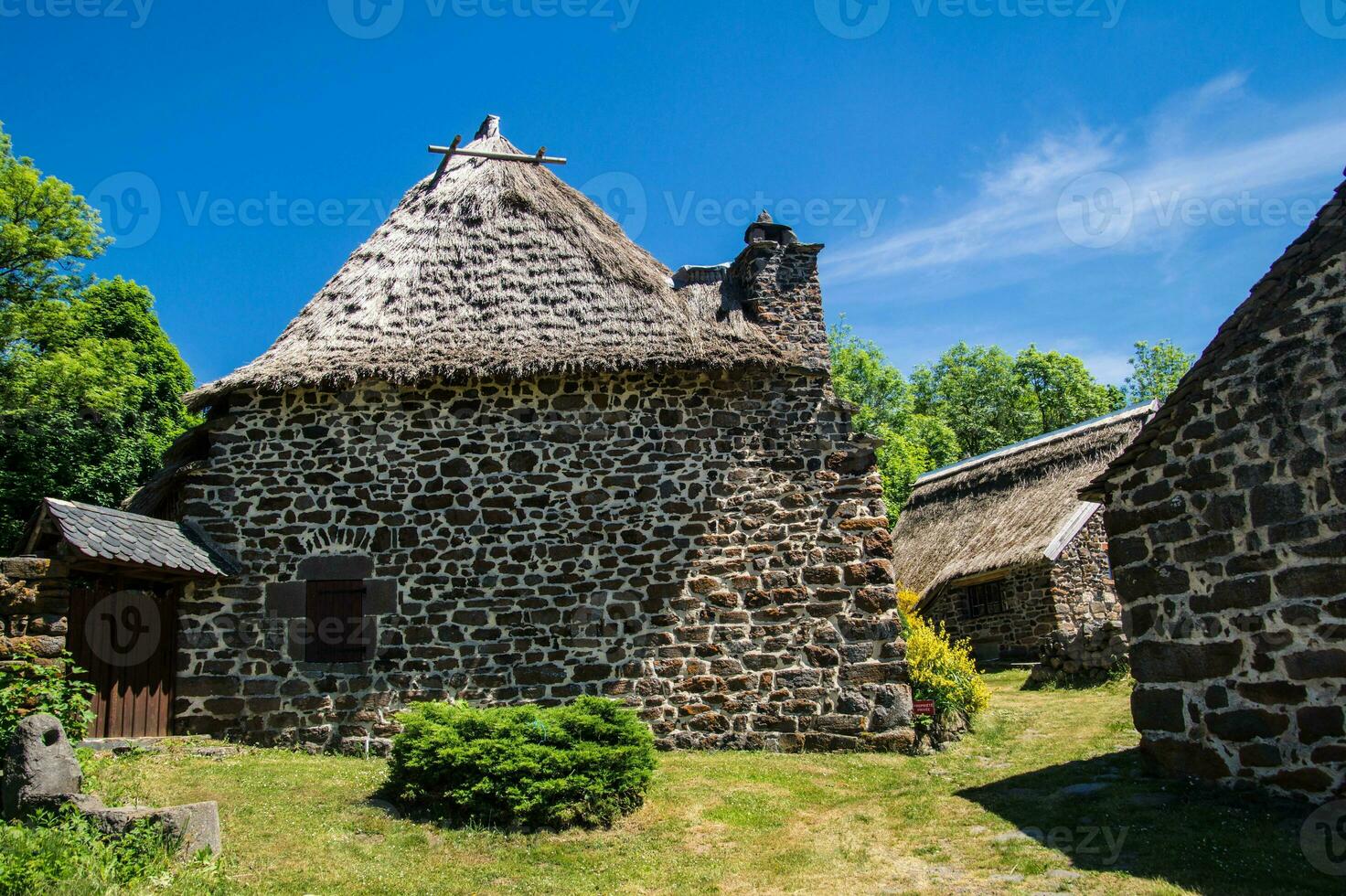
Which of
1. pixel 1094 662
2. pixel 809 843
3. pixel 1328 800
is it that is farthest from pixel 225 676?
pixel 1094 662

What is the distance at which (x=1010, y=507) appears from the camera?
19719mm

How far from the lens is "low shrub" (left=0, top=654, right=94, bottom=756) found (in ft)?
24.0

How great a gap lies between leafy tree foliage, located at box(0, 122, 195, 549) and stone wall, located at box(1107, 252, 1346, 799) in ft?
65.5

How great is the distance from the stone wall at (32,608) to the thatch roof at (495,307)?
133 inches

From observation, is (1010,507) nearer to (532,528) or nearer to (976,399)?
(532,528)

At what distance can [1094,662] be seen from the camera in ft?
48.0

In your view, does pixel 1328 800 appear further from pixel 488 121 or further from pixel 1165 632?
pixel 488 121

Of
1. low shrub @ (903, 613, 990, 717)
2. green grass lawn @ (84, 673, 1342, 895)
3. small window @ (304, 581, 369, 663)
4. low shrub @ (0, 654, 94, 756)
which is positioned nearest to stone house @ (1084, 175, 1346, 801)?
green grass lawn @ (84, 673, 1342, 895)

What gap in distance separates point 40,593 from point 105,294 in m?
17.6

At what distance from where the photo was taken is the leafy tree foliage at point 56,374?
60.0 feet

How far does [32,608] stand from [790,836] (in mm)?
6941

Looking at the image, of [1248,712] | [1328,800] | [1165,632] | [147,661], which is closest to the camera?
[1328,800]

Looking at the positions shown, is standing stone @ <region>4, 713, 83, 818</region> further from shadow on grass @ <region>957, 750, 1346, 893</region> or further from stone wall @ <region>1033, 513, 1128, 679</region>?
stone wall @ <region>1033, 513, 1128, 679</region>

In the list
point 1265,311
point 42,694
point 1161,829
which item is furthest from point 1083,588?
point 42,694
